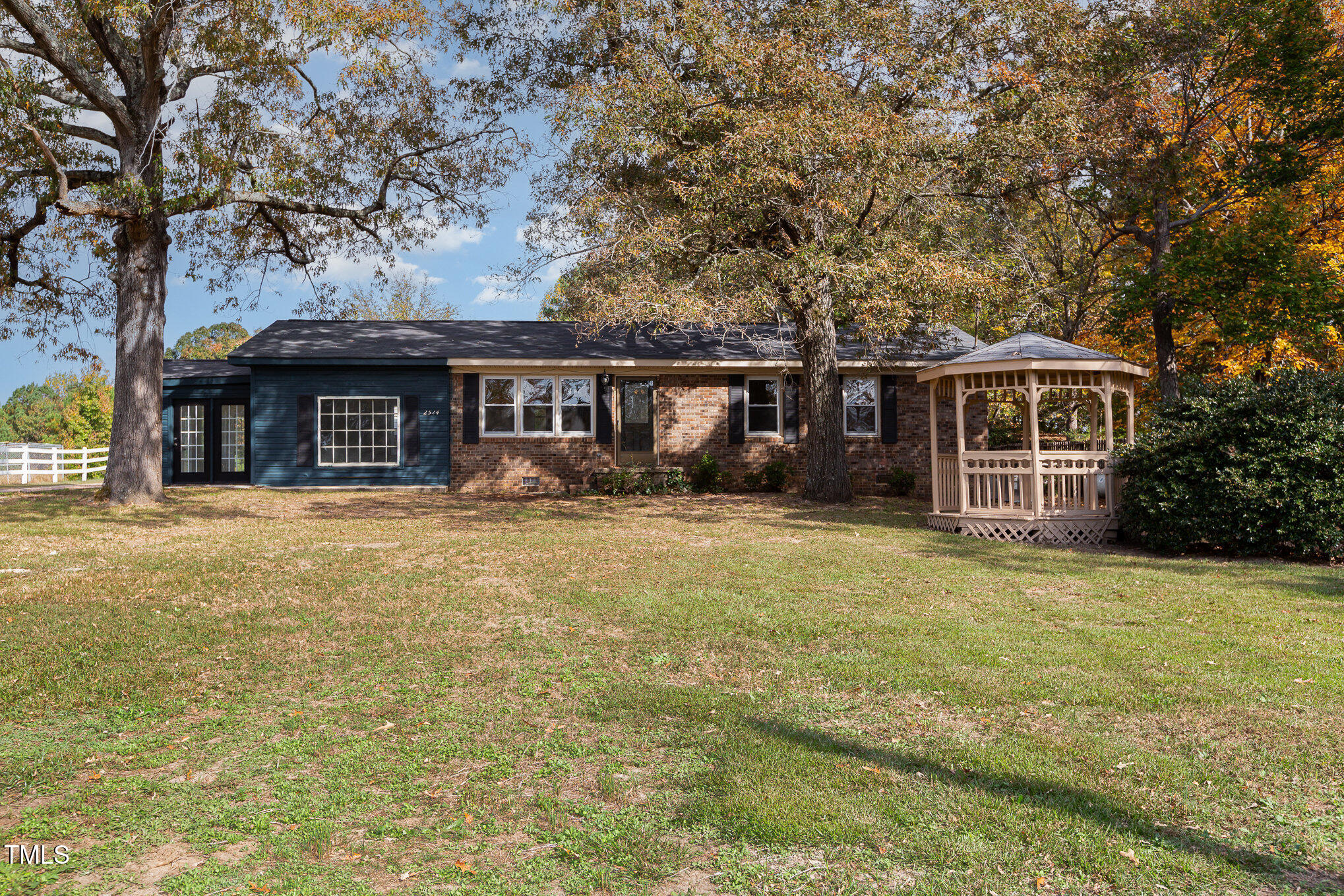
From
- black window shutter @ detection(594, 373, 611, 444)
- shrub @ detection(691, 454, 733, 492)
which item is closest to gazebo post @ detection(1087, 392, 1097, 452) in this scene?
shrub @ detection(691, 454, 733, 492)

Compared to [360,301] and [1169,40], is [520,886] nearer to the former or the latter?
[1169,40]

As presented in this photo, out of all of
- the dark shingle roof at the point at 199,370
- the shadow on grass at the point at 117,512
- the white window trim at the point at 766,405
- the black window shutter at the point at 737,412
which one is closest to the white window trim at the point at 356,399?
the dark shingle roof at the point at 199,370

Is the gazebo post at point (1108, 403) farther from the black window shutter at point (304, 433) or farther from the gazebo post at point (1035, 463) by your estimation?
the black window shutter at point (304, 433)

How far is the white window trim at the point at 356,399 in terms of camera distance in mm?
18062

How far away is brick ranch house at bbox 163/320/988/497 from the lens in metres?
18.0

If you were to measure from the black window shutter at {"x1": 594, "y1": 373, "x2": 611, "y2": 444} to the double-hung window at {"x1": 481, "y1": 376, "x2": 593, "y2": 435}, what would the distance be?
17 centimetres

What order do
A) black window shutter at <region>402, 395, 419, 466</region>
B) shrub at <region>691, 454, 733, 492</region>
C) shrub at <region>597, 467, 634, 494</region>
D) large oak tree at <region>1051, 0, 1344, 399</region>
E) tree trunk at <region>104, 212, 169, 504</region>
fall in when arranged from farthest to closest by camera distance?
black window shutter at <region>402, 395, 419, 466</region> < shrub at <region>691, 454, 733, 492</region> < shrub at <region>597, 467, 634, 494</region> < tree trunk at <region>104, 212, 169, 504</region> < large oak tree at <region>1051, 0, 1344, 399</region>

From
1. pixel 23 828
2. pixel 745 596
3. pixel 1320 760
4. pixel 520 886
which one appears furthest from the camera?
pixel 745 596

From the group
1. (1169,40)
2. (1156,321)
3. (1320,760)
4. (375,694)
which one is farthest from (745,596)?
(1169,40)

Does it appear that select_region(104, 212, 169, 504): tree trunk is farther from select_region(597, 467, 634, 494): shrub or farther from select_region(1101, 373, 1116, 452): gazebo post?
select_region(1101, 373, 1116, 452): gazebo post

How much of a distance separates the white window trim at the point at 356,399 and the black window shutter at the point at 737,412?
720 cm

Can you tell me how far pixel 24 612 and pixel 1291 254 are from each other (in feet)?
59.0

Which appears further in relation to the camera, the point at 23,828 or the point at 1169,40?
the point at 1169,40

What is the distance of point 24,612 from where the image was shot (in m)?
6.69
